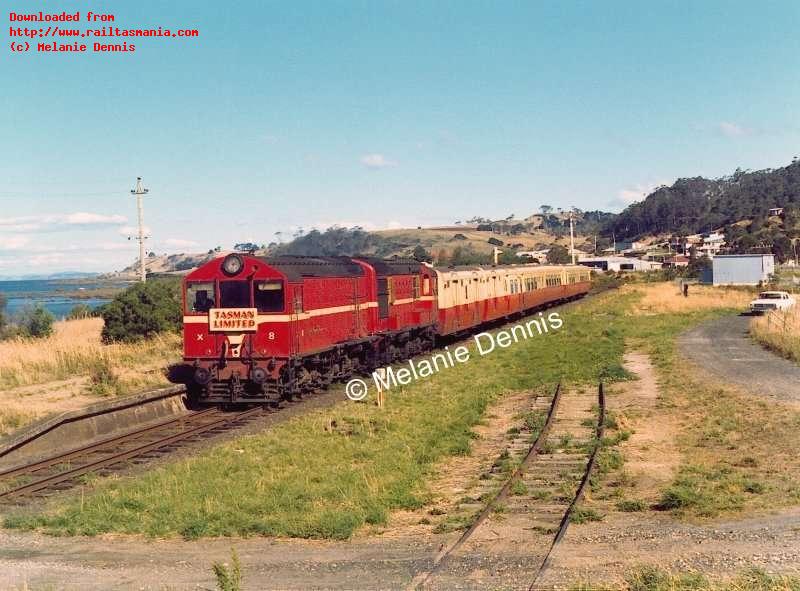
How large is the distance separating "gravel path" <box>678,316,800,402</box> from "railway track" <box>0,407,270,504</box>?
12463 mm

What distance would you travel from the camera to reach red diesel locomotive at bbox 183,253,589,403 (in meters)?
20.1

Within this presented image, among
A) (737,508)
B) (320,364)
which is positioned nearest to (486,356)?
(320,364)

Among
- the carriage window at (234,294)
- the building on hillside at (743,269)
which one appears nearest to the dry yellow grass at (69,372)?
the carriage window at (234,294)

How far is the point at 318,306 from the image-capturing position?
21.8m

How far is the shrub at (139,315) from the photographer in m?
33.4

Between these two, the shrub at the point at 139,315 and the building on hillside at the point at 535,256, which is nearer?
the shrub at the point at 139,315

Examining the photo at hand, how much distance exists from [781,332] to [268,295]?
20.3 m

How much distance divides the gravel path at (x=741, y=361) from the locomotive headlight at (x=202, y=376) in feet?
43.3

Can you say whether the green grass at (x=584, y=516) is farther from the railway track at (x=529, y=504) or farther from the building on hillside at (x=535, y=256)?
the building on hillside at (x=535, y=256)

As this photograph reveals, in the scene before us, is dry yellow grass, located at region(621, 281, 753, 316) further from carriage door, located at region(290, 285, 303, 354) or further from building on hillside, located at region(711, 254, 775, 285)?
carriage door, located at region(290, 285, 303, 354)

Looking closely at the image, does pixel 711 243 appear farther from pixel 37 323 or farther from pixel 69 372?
pixel 69 372

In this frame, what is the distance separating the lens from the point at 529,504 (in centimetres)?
1159

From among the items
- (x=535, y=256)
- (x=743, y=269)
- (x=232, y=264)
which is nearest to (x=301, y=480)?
(x=232, y=264)

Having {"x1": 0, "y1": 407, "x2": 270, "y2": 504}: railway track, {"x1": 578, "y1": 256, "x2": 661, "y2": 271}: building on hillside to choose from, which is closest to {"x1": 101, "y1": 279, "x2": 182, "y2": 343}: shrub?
{"x1": 0, "y1": 407, "x2": 270, "y2": 504}: railway track
